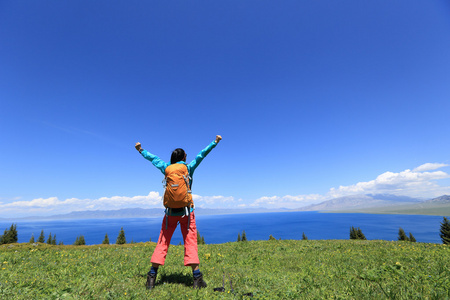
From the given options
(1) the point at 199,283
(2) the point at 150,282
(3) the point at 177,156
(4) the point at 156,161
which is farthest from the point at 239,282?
(4) the point at 156,161

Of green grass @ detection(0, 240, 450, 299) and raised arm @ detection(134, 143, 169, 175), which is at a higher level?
raised arm @ detection(134, 143, 169, 175)

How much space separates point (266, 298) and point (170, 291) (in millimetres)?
2242

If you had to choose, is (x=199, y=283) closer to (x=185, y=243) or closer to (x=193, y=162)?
(x=185, y=243)

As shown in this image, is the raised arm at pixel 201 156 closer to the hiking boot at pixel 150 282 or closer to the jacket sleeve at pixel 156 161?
the jacket sleeve at pixel 156 161

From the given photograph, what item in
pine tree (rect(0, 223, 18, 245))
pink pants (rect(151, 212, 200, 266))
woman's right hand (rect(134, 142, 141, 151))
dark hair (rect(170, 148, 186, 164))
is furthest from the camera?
pine tree (rect(0, 223, 18, 245))

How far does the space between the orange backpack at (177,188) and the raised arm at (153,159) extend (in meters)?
0.59

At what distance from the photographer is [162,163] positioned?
570 centimetres

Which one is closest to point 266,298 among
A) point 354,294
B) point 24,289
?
point 354,294

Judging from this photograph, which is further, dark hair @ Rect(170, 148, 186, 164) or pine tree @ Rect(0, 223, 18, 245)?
pine tree @ Rect(0, 223, 18, 245)

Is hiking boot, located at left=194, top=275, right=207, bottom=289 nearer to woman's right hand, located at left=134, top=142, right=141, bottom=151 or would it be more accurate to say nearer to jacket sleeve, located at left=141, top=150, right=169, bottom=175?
jacket sleeve, located at left=141, top=150, right=169, bottom=175

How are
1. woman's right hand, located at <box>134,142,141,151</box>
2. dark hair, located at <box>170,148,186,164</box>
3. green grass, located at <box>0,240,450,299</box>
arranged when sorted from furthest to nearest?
1. woman's right hand, located at <box>134,142,141,151</box>
2. dark hair, located at <box>170,148,186,164</box>
3. green grass, located at <box>0,240,450,299</box>

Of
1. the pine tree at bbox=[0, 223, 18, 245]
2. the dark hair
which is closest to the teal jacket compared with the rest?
the dark hair

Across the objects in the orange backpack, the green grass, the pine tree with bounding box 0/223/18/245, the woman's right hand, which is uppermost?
the woman's right hand

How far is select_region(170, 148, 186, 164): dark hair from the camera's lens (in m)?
5.56
